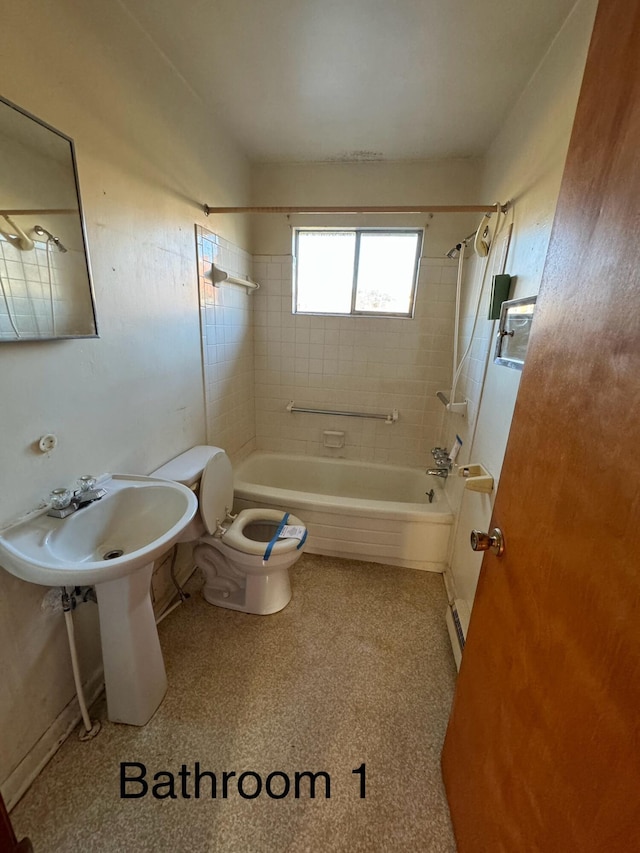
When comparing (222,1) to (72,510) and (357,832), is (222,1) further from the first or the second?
(357,832)

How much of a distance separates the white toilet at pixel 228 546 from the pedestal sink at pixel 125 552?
285 millimetres

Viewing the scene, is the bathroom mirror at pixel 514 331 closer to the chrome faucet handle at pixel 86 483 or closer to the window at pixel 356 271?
the window at pixel 356 271

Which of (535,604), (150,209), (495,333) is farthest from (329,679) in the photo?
(150,209)

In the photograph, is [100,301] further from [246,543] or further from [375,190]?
[375,190]

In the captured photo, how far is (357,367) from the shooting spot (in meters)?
2.61

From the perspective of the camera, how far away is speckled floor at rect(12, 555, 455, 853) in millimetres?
974

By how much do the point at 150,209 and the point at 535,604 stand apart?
1886mm

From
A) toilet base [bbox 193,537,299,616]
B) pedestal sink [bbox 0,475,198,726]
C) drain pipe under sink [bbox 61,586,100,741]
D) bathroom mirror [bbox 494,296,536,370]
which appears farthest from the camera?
toilet base [bbox 193,537,299,616]

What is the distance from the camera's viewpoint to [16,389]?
0.95 metres

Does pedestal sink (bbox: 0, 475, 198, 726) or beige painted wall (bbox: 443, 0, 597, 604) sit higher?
beige painted wall (bbox: 443, 0, 597, 604)

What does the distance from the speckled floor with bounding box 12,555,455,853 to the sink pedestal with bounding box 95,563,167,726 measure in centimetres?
8

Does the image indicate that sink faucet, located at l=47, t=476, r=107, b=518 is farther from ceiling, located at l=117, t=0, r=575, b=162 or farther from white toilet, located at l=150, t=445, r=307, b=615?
ceiling, located at l=117, t=0, r=575, b=162

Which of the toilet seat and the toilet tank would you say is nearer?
the toilet tank

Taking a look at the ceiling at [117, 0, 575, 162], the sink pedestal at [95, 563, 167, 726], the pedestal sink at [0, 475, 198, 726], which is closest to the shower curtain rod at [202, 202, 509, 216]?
the ceiling at [117, 0, 575, 162]
